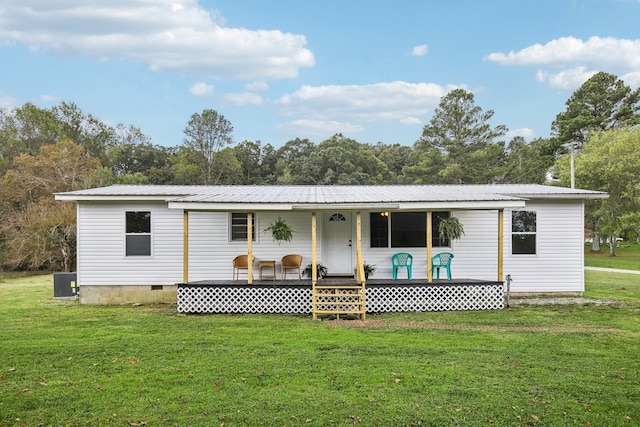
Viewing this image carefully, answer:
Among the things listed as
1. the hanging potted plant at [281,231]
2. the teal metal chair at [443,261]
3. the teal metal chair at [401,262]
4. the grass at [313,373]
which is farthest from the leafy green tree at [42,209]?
the teal metal chair at [443,261]

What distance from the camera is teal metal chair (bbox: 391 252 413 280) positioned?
12281 mm

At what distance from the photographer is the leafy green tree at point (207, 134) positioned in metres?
48.9

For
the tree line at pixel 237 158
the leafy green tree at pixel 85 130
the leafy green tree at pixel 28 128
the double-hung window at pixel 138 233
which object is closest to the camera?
the double-hung window at pixel 138 233

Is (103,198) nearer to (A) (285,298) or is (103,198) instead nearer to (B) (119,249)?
A: (B) (119,249)

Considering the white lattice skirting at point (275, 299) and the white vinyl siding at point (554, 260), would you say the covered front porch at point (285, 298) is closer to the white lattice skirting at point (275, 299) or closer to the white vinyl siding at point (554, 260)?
the white lattice skirting at point (275, 299)

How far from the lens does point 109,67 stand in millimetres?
33500

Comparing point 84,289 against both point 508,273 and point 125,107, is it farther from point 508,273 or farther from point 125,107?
point 125,107

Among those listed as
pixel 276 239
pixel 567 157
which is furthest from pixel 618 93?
pixel 276 239

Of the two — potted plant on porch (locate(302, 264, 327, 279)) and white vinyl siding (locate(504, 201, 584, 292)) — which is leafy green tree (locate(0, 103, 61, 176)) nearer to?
potted plant on porch (locate(302, 264, 327, 279))

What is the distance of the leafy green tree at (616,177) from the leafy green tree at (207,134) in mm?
32864

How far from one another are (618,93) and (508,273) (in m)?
34.3

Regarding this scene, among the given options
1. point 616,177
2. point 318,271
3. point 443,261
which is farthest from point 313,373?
point 616,177

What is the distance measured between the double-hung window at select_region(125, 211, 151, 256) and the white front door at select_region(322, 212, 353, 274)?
4.66 m

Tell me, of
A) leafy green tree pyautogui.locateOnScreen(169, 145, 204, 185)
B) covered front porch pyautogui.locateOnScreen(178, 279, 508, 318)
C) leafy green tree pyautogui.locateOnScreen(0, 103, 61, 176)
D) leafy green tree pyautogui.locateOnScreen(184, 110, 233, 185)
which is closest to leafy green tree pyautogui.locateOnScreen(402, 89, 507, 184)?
leafy green tree pyautogui.locateOnScreen(169, 145, 204, 185)
